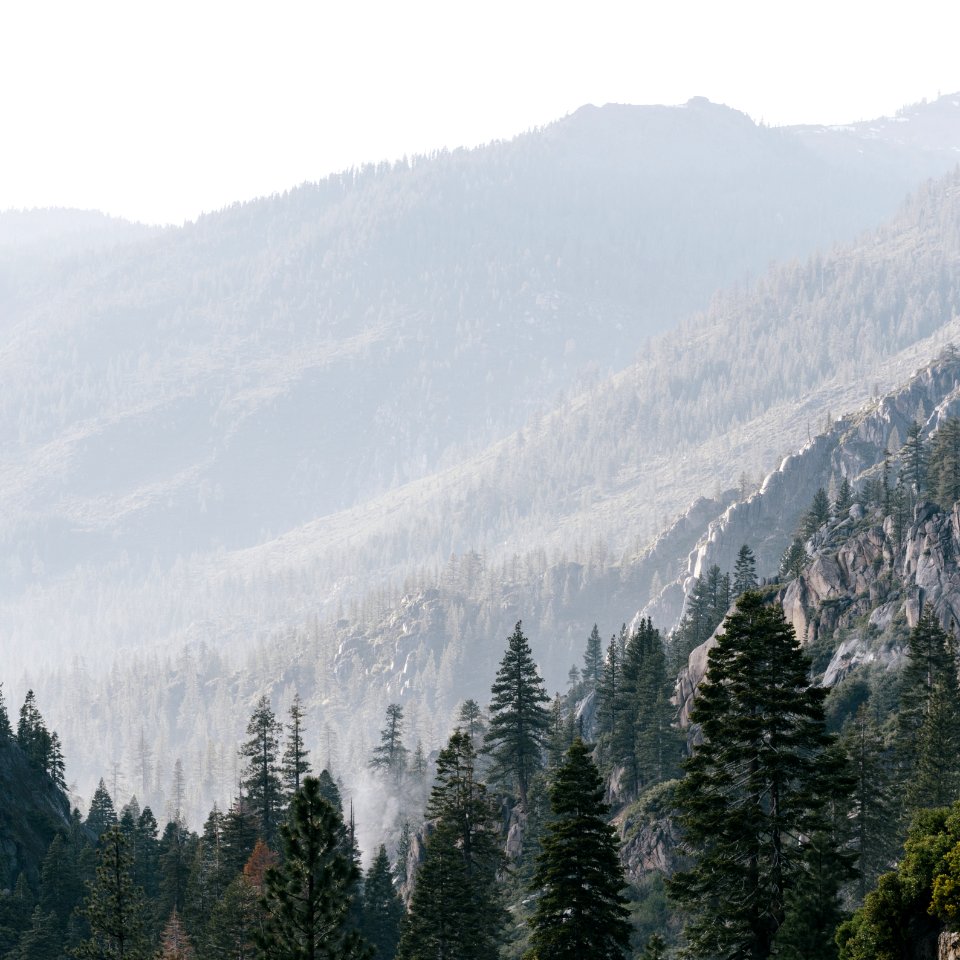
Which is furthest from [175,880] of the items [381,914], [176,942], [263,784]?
[381,914]

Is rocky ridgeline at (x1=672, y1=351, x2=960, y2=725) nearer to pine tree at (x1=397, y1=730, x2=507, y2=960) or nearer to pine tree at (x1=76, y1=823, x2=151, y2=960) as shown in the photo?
pine tree at (x1=397, y1=730, x2=507, y2=960)

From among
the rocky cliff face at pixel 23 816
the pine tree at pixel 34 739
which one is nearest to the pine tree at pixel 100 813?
the pine tree at pixel 34 739

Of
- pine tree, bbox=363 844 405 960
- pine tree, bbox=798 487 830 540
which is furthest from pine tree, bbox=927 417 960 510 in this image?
pine tree, bbox=363 844 405 960

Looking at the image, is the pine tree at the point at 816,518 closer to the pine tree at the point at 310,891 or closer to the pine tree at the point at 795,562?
the pine tree at the point at 795,562

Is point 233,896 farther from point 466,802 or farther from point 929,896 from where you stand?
point 929,896

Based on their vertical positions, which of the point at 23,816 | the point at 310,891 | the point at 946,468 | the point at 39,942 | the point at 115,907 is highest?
the point at 946,468

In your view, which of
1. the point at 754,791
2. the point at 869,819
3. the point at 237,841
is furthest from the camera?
the point at 237,841

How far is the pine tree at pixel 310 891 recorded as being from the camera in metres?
42.8

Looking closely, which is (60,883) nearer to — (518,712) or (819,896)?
(518,712)

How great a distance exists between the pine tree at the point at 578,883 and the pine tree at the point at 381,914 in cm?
3337

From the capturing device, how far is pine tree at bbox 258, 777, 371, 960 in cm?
4284

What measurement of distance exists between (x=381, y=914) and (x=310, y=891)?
33.1 meters

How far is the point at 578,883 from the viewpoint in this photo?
4072cm

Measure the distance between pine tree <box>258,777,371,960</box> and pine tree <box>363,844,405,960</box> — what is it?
2984cm
